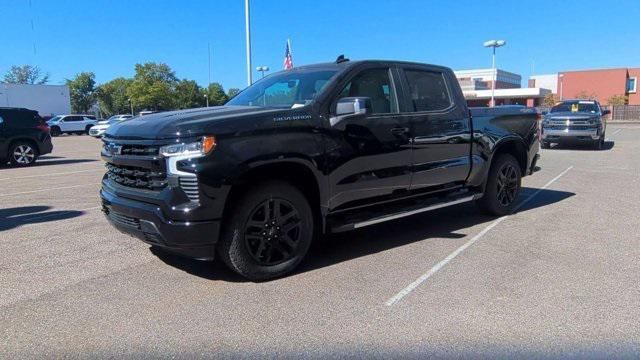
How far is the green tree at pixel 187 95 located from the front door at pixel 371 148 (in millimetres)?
95387

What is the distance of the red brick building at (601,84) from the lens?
2815 inches

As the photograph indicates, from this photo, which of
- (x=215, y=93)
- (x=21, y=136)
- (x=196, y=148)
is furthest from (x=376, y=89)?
(x=215, y=93)

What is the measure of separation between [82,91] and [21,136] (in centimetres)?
10199

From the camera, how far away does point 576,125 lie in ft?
60.7

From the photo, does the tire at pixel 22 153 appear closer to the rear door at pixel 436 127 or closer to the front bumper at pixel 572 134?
the rear door at pixel 436 127

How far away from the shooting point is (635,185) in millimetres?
10164

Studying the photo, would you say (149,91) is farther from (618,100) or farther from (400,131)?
(400,131)

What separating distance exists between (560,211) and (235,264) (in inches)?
208

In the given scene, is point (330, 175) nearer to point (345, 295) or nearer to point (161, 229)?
point (345, 295)

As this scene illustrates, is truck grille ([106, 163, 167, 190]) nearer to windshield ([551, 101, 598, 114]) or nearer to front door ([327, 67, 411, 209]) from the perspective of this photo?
front door ([327, 67, 411, 209])

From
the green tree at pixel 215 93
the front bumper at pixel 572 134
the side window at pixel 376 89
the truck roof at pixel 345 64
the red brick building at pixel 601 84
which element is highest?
the green tree at pixel 215 93

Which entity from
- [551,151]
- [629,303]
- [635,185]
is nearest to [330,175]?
[629,303]

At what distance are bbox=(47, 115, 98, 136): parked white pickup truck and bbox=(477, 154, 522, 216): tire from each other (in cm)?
4025

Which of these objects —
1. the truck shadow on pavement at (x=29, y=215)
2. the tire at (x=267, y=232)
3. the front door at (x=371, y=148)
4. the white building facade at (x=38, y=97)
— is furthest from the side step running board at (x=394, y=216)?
the white building facade at (x=38, y=97)
